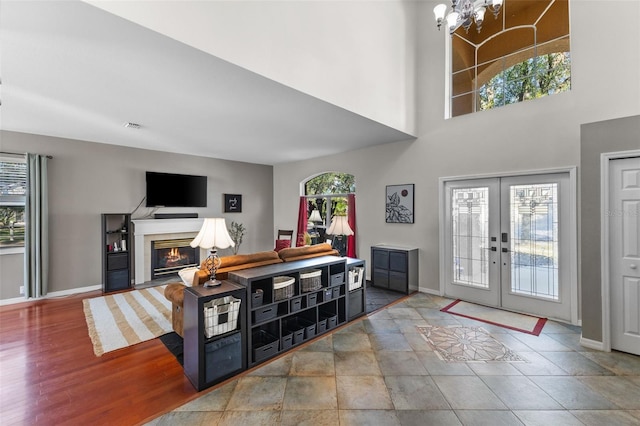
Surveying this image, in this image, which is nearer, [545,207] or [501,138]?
[545,207]

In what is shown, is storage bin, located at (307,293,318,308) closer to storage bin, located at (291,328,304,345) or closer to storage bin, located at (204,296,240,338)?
storage bin, located at (291,328,304,345)

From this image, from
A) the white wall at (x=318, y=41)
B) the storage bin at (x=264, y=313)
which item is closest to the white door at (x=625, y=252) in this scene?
the white wall at (x=318, y=41)

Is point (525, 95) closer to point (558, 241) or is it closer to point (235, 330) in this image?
point (558, 241)

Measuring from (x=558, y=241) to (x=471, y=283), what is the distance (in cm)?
132

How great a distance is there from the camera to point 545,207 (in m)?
3.80

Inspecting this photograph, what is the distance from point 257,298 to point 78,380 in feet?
5.58

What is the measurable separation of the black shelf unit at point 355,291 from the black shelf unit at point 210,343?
1549mm

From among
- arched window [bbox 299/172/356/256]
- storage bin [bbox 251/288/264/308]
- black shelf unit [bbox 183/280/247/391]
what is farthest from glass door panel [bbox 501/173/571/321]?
black shelf unit [bbox 183/280/247/391]

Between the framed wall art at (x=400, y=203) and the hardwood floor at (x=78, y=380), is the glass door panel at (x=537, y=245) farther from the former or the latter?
the hardwood floor at (x=78, y=380)

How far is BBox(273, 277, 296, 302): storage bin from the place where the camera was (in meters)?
2.93

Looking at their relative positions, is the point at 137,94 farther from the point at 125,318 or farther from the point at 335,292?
the point at 335,292

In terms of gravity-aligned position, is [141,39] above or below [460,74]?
below

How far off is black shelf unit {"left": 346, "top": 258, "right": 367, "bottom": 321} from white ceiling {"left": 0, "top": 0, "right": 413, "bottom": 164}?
2099 millimetres

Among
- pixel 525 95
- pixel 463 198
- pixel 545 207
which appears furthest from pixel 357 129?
pixel 545 207
